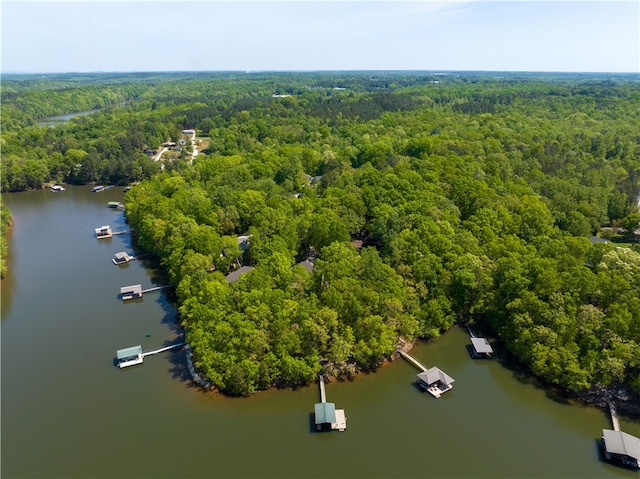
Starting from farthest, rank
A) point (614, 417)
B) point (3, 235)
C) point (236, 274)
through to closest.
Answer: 1. point (3, 235)
2. point (236, 274)
3. point (614, 417)

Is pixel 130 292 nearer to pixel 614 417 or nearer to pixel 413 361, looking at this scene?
pixel 413 361

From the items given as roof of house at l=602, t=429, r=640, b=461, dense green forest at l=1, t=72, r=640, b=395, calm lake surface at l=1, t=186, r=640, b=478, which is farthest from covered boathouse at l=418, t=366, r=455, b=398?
roof of house at l=602, t=429, r=640, b=461

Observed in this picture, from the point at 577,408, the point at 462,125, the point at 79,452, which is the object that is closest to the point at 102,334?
the point at 79,452

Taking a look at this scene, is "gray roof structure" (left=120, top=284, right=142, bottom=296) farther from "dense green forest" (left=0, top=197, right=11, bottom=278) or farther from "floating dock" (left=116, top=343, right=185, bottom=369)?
"dense green forest" (left=0, top=197, right=11, bottom=278)

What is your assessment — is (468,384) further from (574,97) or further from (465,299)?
(574,97)

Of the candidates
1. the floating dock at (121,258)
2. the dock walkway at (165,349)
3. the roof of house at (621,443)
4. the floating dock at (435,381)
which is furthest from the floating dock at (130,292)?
the roof of house at (621,443)

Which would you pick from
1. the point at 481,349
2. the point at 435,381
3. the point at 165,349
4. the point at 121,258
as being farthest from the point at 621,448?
the point at 121,258
